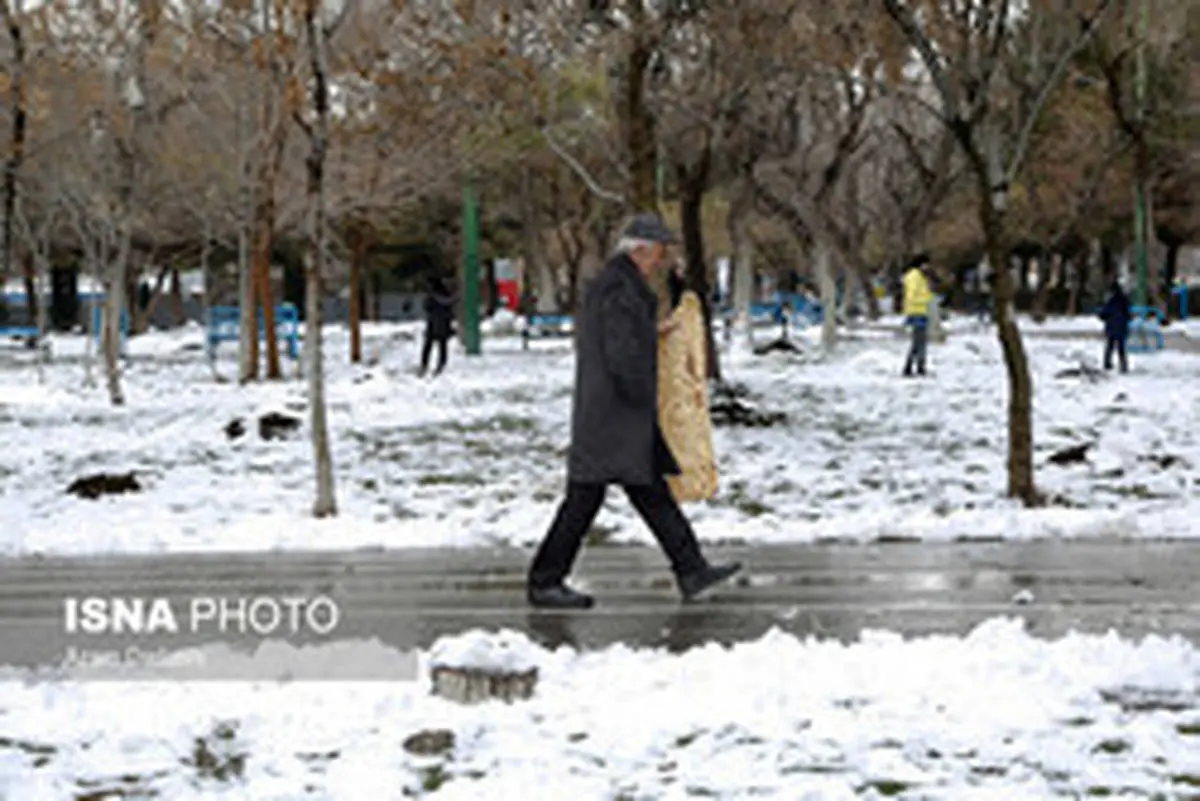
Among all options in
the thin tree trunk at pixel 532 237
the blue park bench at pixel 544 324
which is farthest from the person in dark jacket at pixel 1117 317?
the thin tree trunk at pixel 532 237

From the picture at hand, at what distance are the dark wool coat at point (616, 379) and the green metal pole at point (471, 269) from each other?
27.1 m

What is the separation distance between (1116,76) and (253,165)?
708 inches

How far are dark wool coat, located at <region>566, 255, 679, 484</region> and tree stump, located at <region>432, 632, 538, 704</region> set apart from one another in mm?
1382

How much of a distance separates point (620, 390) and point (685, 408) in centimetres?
52

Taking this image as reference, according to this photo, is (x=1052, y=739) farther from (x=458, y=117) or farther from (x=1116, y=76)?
(x=1116, y=76)

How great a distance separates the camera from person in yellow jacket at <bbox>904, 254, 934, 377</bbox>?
76.6ft

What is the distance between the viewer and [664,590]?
7953 mm

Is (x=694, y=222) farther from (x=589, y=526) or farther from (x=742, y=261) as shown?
(x=742, y=261)

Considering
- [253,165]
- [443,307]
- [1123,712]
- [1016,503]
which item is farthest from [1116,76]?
[1123,712]

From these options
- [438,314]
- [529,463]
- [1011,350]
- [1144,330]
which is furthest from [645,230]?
[1144,330]

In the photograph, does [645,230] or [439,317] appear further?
[439,317]

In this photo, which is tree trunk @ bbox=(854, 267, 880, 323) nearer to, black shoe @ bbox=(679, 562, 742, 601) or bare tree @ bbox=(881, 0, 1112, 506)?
bare tree @ bbox=(881, 0, 1112, 506)

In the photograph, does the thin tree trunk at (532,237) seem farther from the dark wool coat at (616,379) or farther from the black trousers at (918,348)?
the dark wool coat at (616,379)
